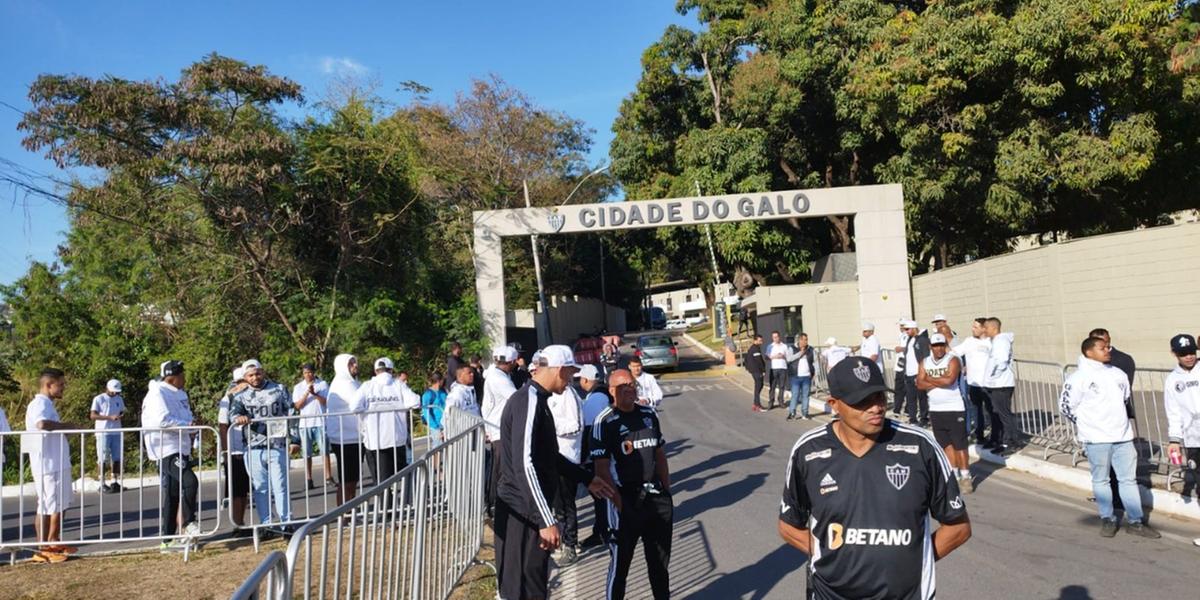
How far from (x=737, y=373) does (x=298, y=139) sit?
17492 millimetres

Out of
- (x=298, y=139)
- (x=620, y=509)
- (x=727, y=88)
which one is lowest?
(x=620, y=509)

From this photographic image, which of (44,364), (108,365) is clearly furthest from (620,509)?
(44,364)

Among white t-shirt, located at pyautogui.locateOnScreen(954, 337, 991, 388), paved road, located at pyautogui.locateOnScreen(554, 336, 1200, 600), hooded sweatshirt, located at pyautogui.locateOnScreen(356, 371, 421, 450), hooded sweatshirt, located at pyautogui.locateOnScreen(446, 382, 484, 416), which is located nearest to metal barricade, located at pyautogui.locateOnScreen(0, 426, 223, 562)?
hooded sweatshirt, located at pyautogui.locateOnScreen(356, 371, 421, 450)

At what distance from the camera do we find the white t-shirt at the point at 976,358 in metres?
10.9

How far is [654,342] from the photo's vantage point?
32.5m

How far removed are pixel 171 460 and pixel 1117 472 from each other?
8.81 meters

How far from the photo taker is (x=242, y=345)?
1998 centimetres

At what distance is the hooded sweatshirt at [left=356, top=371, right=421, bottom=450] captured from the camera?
28.8 ft

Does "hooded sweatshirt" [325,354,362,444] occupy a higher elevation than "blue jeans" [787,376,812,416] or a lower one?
higher

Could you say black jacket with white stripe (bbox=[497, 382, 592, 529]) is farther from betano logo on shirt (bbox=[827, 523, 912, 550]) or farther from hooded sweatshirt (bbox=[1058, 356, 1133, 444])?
hooded sweatshirt (bbox=[1058, 356, 1133, 444])

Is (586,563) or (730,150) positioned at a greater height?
(730,150)

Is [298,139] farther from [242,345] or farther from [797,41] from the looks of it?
[797,41]

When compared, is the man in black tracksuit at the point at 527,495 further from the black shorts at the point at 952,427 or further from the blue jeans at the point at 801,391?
the blue jeans at the point at 801,391

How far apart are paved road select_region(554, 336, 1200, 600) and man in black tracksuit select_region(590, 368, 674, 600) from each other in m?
1.03
